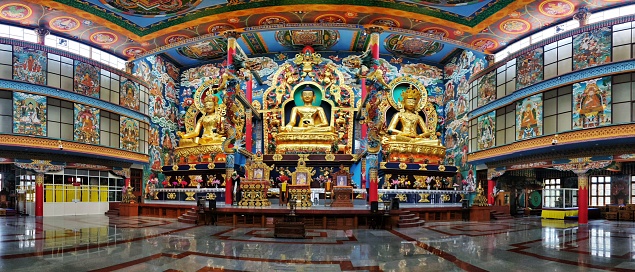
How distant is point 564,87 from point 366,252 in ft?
38.3

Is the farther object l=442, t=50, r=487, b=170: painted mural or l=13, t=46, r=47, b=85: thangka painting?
l=442, t=50, r=487, b=170: painted mural

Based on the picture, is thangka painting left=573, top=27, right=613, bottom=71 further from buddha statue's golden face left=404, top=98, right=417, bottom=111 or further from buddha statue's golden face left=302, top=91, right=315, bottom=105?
buddha statue's golden face left=302, top=91, right=315, bottom=105

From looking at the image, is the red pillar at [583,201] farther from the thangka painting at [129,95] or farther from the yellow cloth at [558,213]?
the thangka painting at [129,95]

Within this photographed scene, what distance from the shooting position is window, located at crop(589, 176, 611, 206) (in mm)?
20750

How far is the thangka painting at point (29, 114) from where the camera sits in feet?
55.6

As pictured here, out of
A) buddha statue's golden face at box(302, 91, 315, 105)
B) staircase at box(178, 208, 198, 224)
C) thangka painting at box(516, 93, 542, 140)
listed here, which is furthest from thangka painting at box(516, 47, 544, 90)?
staircase at box(178, 208, 198, 224)

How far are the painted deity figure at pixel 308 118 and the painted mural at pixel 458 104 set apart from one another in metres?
6.72

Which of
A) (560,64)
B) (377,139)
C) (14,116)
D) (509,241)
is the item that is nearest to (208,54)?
(14,116)

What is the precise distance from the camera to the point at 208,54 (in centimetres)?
2367

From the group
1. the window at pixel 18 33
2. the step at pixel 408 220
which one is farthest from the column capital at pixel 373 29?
the window at pixel 18 33

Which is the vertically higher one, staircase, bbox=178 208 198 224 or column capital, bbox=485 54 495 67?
column capital, bbox=485 54 495 67

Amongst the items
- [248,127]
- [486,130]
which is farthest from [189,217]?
[486,130]

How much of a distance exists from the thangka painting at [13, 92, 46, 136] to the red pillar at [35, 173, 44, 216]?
1985 mm

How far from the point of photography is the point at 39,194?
711 inches
